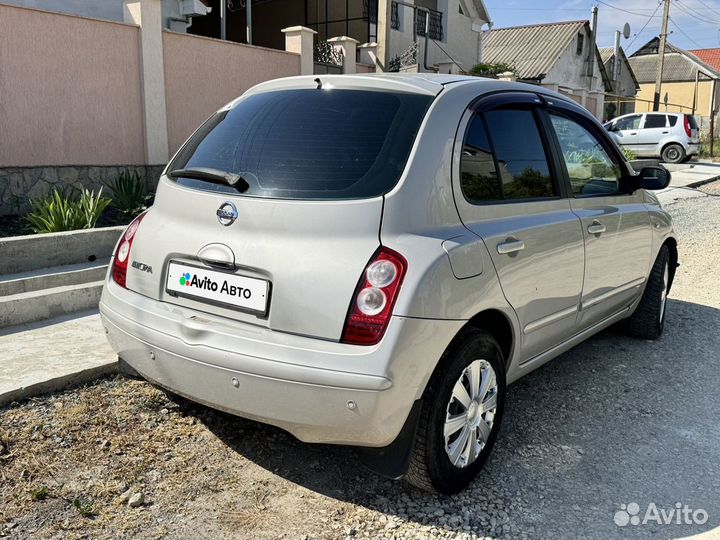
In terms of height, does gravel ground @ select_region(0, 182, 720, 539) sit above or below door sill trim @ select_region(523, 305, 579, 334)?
below

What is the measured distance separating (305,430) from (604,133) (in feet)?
9.84

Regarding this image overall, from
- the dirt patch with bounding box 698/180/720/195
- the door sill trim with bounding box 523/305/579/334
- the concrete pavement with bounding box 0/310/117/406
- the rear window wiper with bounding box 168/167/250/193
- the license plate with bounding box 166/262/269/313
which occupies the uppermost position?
the rear window wiper with bounding box 168/167/250/193

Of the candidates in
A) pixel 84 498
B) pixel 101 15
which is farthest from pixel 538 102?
pixel 101 15

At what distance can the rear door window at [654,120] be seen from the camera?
76.7ft

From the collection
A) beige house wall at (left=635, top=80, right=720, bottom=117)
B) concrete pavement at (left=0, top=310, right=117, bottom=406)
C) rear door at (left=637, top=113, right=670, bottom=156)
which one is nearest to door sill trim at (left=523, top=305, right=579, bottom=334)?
concrete pavement at (left=0, top=310, right=117, bottom=406)

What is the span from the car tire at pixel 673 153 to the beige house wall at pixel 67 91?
817 inches

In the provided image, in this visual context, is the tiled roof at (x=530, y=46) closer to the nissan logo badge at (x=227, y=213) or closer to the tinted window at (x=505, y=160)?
the tinted window at (x=505, y=160)

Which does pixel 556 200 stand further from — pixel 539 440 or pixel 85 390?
pixel 85 390

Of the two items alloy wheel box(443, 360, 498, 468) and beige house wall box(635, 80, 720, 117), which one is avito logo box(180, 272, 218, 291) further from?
beige house wall box(635, 80, 720, 117)

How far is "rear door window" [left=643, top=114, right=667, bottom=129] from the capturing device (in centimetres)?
2338

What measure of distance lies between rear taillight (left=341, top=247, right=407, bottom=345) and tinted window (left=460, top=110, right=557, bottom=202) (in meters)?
0.66

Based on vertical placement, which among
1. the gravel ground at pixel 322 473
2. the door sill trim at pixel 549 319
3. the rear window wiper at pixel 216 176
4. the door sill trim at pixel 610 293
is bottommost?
the gravel ground at pixel 322 473

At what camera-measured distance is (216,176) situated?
2.89 metres

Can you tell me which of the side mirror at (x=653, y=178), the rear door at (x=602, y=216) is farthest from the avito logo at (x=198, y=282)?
the side mirror at (x=653, y=178)
